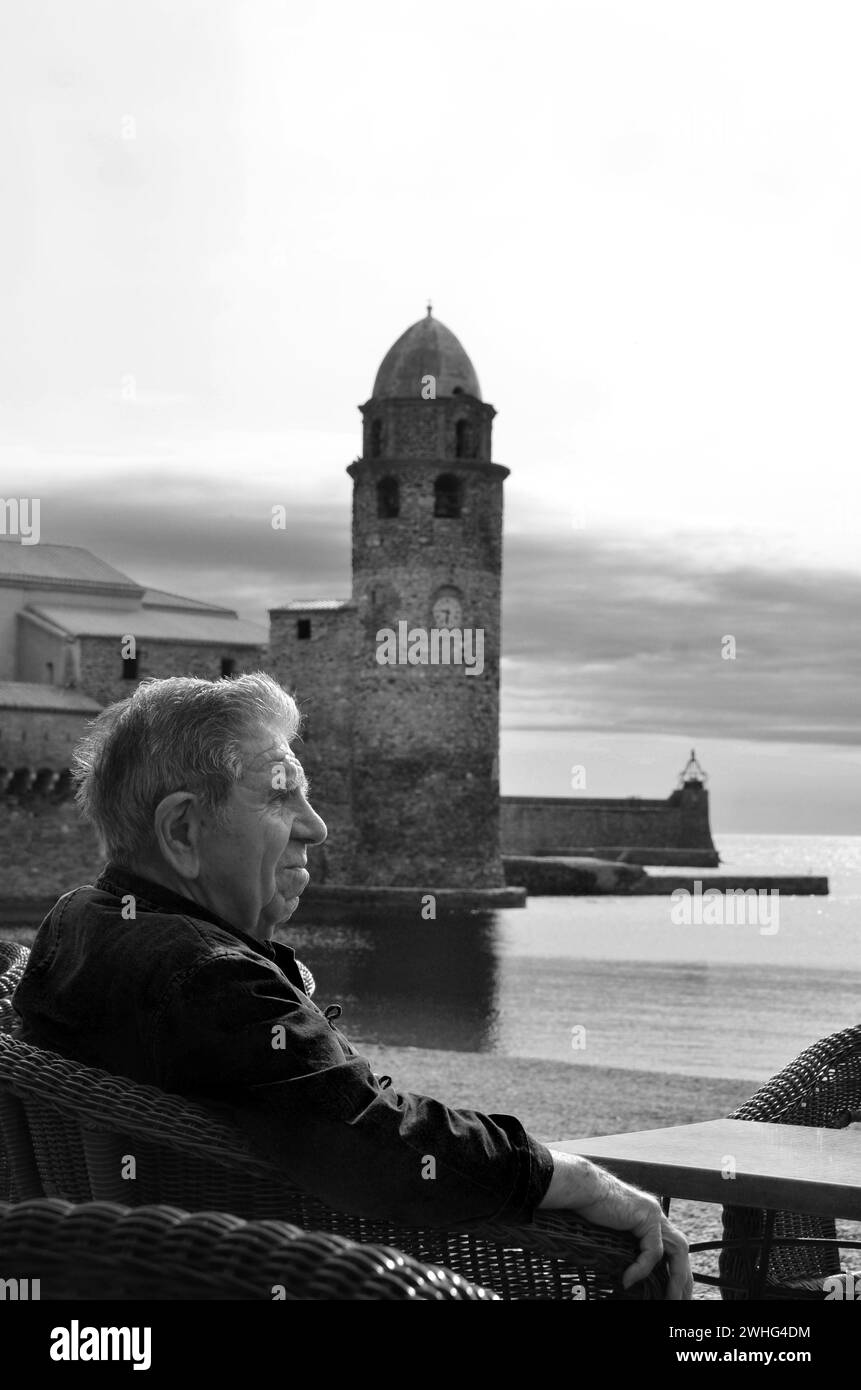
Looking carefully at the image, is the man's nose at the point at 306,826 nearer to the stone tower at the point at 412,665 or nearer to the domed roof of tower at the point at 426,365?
the stone tower at the point at 412,665

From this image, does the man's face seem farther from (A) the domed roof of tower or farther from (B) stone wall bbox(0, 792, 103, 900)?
(A) the domed roof of tower

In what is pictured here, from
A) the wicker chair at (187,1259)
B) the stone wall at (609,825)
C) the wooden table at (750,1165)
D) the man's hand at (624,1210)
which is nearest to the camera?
the wicker chair at (187,1259)

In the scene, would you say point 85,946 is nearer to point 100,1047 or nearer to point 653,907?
point 100,1047

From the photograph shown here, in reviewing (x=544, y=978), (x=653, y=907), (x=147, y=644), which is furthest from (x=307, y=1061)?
(x=653, y=907)

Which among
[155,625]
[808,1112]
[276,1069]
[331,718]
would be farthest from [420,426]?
[276,1069]

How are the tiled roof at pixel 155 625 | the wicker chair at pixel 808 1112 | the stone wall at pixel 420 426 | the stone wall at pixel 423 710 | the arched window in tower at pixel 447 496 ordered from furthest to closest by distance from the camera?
the tiled roof at pixel 155 625 < the arched window in tower at pixel 447 496 < the stone wall at pixel 420 426 < the stone wall at pixel 423 710 < the wicker chair at pixel 808 1112

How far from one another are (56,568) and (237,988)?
4338 cm

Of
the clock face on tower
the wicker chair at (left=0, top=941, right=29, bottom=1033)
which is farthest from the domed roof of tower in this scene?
the wicker chair at (left=0, top=941, right=29, bottom=1033)

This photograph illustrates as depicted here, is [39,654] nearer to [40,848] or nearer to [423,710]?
[40,848]

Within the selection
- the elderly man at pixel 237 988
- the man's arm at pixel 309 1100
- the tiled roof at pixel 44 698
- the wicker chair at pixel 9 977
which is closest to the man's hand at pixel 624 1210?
the elderly man at pixel 237 988

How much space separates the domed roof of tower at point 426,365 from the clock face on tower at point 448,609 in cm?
468

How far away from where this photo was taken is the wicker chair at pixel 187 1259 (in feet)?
3.39
